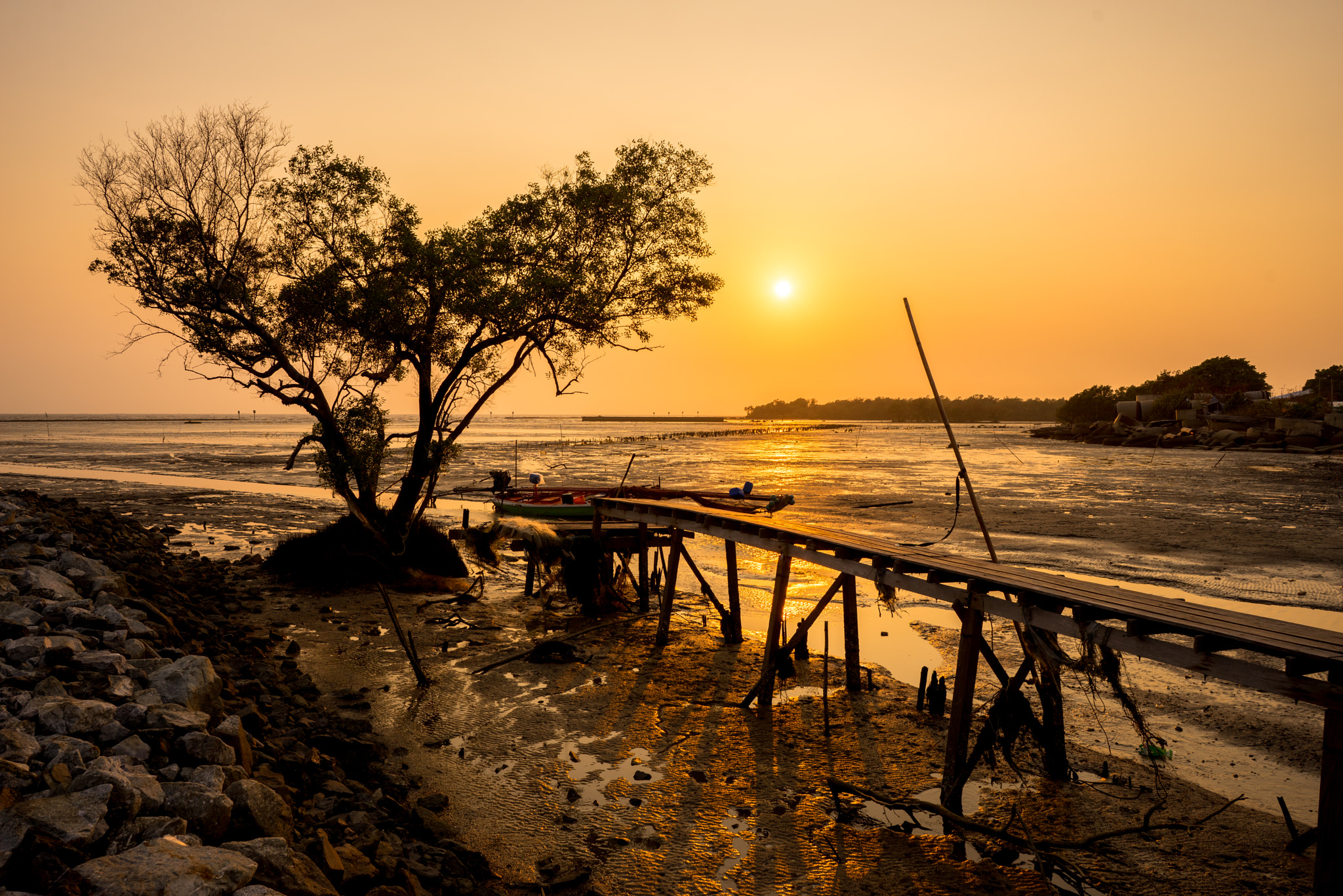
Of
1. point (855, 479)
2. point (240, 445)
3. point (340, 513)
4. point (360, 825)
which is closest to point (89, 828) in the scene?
point (360, 825)

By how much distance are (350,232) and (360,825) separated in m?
15.2

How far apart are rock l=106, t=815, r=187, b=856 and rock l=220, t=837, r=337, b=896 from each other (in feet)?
1.01

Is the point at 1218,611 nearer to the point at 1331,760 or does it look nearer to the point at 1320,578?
the point at 1331,760

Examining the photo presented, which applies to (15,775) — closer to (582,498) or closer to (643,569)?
(643,569)

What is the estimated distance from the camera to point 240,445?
90.4m

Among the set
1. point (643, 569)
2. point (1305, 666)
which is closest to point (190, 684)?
point (1305, 666)

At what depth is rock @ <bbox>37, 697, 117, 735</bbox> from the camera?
5379 millimetres

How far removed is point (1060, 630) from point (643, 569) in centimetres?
1045

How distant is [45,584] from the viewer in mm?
8930

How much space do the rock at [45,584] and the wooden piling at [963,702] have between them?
10115mm

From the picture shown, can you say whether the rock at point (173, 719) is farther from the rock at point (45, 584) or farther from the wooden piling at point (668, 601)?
the wooden piling at point (668, 601)

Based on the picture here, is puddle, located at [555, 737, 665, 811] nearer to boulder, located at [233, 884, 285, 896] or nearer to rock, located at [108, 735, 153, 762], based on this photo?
boulder, located at [233, 884, 285, 896]

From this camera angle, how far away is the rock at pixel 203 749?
18.3 ft

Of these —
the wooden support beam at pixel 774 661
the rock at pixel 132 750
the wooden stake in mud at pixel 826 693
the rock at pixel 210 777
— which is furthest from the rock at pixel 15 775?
the wooden support beam at pixel 774 661
